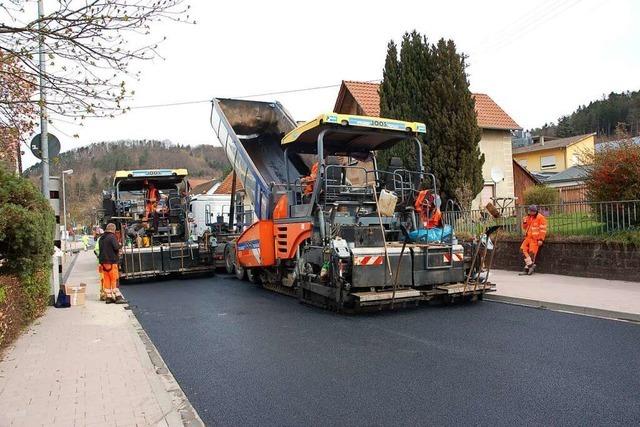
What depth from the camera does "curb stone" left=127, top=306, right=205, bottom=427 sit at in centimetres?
426

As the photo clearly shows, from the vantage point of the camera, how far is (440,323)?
7.71m

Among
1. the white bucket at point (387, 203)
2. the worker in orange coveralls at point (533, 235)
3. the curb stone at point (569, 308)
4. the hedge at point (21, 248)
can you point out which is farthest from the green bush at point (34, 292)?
the worker in orange coveralls at point (533, 235)

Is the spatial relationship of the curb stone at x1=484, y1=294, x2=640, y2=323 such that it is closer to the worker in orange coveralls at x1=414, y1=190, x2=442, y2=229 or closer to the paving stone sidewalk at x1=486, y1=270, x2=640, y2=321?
the paving stone sidewalk at x1=486, y1=270, x2=640, y2=321

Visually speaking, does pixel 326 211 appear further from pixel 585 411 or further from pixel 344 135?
pixel 585 411

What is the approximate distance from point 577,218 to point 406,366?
7.97 m

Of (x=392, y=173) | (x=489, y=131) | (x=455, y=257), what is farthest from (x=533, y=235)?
(x=489, y=131)

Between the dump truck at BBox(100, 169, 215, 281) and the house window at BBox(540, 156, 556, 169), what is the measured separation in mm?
42079

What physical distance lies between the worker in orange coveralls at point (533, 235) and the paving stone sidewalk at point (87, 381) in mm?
8450

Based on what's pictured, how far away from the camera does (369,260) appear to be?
823 centimetres

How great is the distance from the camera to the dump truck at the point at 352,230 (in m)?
8.36

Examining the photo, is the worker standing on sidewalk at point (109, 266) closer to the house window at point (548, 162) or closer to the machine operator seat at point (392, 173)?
the machine operator seat at point (392, 173)

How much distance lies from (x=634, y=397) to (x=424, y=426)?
1849 mm

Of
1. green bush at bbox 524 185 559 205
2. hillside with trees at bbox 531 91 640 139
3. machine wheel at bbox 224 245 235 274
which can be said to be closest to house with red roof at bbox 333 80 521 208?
green bush at bbox 524 185 559 205

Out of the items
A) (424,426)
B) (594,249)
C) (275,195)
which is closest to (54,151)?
(275,195)
